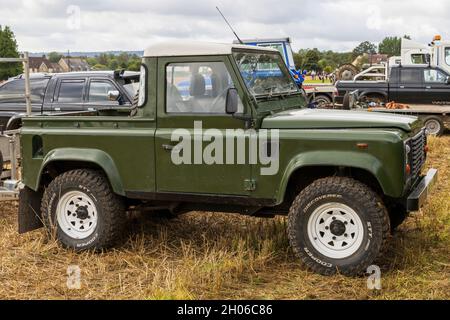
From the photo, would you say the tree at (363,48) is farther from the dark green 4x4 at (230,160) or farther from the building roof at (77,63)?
the dark green 4x4 at (230,160)

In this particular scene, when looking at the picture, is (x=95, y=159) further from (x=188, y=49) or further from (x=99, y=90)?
(x=99, y=90)

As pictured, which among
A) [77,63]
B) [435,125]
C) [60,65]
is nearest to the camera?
[435,125]

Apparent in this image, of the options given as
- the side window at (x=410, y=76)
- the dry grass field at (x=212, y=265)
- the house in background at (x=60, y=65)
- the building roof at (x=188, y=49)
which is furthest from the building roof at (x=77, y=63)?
the building roof at (x=188, y=49)

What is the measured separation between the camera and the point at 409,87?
16172 millimetres

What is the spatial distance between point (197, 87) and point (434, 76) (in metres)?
12.4

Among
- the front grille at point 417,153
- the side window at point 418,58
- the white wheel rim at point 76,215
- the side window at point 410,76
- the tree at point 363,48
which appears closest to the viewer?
the front grille at point 417,153

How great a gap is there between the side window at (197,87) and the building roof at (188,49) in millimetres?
93

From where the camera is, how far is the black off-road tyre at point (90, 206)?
5.60 meters

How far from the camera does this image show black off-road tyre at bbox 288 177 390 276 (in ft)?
15.6

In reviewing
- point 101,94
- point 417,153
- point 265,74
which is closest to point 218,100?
point 265,74

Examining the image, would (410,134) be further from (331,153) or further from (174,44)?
(174,44)

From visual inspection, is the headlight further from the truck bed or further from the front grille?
the truck bed

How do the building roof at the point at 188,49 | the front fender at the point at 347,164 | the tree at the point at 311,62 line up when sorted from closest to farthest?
the front fender at the point at 347,164 < the building roof at the point at 188,49 < the tree at the point at 311,62

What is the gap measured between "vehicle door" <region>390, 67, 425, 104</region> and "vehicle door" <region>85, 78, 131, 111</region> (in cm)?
882
